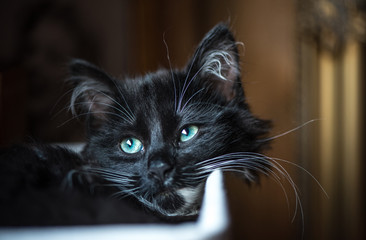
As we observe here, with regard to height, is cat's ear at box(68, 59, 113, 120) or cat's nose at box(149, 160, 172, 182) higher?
cat's ear at box(68, 59, 113, 120)

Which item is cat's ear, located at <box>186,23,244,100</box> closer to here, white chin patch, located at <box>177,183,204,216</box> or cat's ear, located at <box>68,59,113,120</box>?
cat's ear, located at <box>68,59,113,120</box>

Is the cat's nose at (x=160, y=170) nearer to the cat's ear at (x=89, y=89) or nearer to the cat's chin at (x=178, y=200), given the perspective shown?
the cat's chin at (x=178, y=200)

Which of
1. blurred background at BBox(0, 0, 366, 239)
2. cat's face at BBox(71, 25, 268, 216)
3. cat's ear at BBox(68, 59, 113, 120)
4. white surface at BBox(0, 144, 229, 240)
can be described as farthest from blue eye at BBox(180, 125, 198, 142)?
blurred background at BBox(0, 0, 366, 239)

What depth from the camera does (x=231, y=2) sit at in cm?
231

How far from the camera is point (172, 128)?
108cm

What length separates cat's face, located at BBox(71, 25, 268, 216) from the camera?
96 cm

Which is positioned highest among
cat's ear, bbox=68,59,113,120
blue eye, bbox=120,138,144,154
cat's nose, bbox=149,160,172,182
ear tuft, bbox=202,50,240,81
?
ear tuft, bbox=202,50,240,81

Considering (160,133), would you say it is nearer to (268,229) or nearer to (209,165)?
(209,165)

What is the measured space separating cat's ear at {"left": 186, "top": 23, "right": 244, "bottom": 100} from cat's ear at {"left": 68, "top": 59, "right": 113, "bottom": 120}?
0.30 meters

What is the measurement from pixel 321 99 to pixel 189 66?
142cm

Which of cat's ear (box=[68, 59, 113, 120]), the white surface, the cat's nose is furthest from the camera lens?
cat's ear (box=[68, 59, 113, 120])

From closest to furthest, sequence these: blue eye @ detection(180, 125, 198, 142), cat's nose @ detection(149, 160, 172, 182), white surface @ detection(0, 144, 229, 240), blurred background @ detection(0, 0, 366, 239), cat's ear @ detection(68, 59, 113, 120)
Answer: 1. white surface @ detection(0, 144, 229, 240)
2. cat's nose @ detection(149, 160, 172, 182)
3. blue eye @ detection(180, 125, 198, 142)
4. cat's ear @ detection(68, 59, 113, 120)
5. blurred background @ detection(0, 0, 366, 239)

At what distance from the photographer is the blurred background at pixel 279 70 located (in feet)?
7.27

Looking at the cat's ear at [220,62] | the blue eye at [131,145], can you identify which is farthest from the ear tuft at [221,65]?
the blue eye at [131,145]
